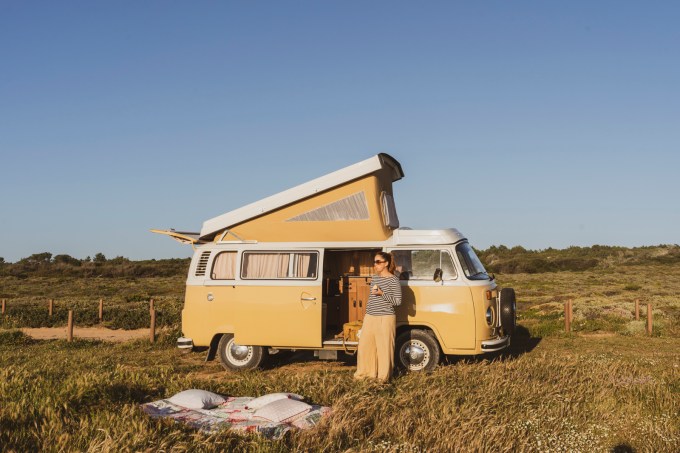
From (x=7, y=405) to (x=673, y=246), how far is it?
8314 centimetres

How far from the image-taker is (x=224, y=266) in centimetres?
1189

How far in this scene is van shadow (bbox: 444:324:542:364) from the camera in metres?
12.1

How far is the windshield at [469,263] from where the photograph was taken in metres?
10.9

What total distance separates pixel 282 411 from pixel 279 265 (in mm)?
5466

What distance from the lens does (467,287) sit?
10.6m

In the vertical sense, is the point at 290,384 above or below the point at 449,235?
below

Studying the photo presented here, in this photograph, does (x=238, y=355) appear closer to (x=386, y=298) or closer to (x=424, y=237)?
(x=386, y=298)

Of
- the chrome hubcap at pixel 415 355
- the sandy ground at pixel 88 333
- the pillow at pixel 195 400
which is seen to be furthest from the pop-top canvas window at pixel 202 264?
the sandy ground at pixel 88 333

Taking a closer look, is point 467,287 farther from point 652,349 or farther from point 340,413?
point 652,349

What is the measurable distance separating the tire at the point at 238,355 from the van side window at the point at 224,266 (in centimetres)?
107

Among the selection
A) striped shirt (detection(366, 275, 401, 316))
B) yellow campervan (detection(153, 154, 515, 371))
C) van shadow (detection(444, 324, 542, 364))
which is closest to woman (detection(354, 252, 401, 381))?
striped shirt (detection(366, 275, 401, 316))

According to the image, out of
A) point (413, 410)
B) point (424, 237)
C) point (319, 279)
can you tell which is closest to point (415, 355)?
point (424, 237)

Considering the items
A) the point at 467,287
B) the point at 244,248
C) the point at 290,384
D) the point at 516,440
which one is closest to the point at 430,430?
the point at 516,440

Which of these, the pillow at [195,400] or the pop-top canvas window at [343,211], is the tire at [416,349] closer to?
the pop-top canvas window at [343,211]
